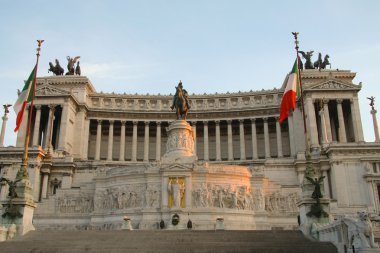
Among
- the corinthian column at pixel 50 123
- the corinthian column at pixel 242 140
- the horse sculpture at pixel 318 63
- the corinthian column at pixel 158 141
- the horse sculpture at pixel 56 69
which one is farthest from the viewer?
the horse sculpture at pixel 56 69

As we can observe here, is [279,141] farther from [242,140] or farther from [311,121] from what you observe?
[311,121]

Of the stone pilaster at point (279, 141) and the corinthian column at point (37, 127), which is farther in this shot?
the stone pilaster at point (279, 141)

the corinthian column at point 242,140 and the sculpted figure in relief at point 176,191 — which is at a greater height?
the corinthian column at point 242,140

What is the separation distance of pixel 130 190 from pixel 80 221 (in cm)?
633

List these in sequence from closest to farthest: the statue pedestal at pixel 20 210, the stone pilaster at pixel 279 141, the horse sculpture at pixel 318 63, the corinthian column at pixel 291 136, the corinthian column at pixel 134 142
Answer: the statue pedestal at pixel 20 210, the corinthian column at pixel 291 136, the stone pilaster at pixel 279 141, the corinthian column at pixel 134 142, the horse sculpture at pixel 318 63

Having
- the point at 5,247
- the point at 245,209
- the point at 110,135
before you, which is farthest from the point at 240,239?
the point at 110,135

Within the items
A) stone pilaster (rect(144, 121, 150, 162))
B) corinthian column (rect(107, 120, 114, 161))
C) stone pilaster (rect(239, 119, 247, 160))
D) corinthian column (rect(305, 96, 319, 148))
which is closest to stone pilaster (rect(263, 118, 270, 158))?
stone pilaster (rect(239, 119, 247, 160))

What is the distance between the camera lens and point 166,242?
73.6ft

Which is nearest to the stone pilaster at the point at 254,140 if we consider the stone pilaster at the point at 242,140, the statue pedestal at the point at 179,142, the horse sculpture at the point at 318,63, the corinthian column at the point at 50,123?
the stone pilaster at the point at 242,140

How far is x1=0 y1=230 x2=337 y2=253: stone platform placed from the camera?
69.3ft

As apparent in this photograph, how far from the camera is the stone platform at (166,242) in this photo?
21.1m

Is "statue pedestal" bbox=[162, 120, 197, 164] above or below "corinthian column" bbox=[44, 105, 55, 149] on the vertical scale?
below

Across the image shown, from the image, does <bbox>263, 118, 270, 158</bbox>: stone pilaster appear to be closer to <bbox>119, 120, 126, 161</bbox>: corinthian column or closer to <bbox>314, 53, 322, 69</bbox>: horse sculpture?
<bbox>314, 53, 322, 69</bbox>: horse sculpture

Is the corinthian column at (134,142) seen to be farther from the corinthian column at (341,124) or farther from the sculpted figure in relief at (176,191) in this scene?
the sculpted figure in relief at (176,191)
